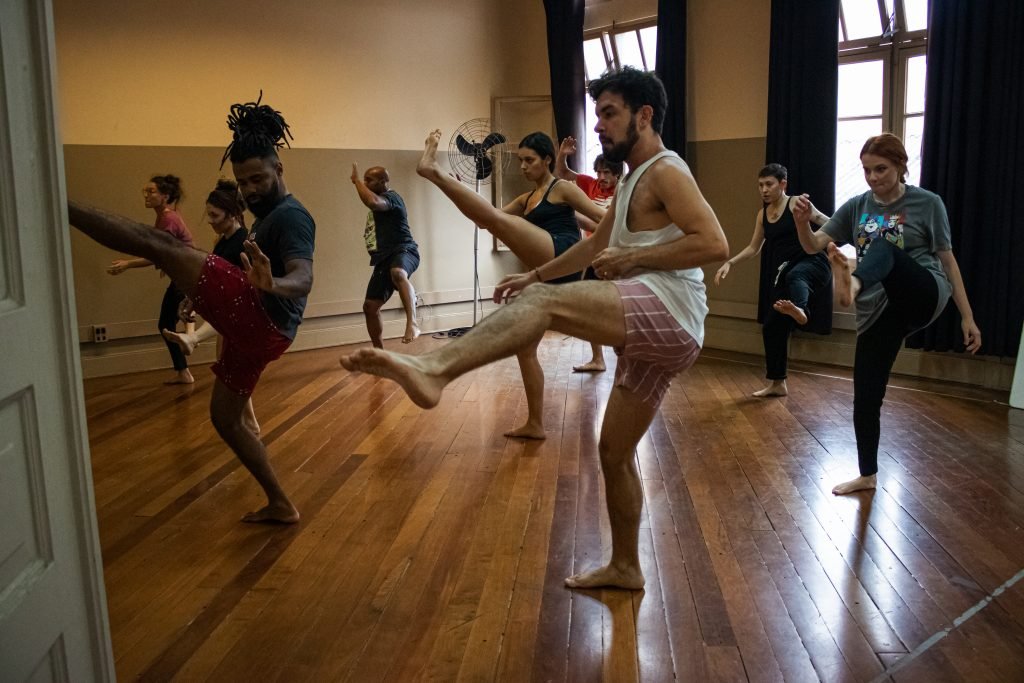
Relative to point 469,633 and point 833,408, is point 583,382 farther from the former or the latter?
point 469,633

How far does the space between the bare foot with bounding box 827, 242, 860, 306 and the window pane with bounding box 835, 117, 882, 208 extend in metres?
3.87

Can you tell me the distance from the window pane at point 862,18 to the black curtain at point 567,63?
2518 mm

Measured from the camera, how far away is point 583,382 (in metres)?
5.80

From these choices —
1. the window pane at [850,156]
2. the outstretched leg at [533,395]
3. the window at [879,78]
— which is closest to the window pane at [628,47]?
the window at [879,78]

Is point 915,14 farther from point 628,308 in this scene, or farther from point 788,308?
point 628,308

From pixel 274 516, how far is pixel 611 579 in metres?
1.38

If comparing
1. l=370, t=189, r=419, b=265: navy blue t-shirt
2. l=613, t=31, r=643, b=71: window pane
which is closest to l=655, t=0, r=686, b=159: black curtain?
l=613, t=31, r=643, b=71: window pane

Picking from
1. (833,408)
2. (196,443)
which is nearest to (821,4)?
(833,408)

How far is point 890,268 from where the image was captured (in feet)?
10.4

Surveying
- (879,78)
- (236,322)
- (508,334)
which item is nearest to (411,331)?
(236,322)

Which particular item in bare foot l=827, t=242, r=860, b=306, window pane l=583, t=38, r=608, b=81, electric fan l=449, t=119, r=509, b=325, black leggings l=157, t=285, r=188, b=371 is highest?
window pane l=583, t=38, r=608, b=81

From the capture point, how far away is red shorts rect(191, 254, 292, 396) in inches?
110

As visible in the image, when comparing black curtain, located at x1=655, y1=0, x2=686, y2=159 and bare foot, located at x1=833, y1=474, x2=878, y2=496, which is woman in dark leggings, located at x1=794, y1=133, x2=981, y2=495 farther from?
black curtain, located at x1=655, y1=0, x2=686, y2=159

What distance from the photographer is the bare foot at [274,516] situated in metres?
3.26
